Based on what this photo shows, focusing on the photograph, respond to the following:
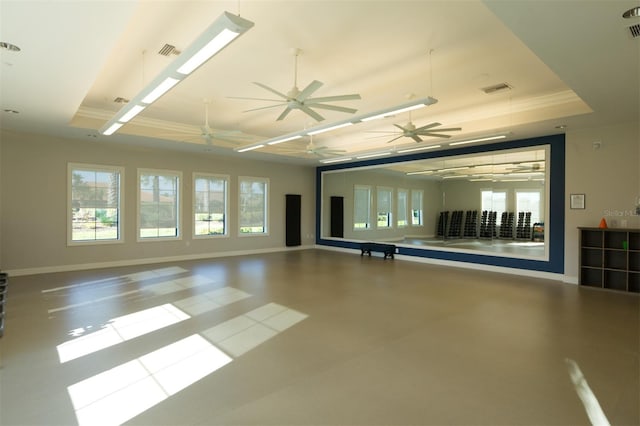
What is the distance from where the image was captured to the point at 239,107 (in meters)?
6.78

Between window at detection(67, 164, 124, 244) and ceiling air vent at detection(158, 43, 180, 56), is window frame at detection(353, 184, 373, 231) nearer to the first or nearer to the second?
window at detection(67, 164, 124, 244)

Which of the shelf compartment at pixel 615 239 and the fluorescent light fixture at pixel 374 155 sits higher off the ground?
the fluorescent light fixture at pixel 374 155

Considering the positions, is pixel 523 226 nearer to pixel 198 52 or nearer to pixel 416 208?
pixel 416 208

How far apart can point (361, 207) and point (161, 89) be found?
31.9ft

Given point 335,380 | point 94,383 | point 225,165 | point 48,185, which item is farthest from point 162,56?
point 225,165

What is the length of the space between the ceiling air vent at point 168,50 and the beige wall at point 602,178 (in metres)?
7.28

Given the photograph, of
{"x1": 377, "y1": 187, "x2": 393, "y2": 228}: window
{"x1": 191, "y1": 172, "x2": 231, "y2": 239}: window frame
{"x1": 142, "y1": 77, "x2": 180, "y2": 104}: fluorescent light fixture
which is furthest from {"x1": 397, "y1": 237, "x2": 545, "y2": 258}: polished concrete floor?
{"x1": 142, "y1": 77, "x2": 180, "y2": 104}: fluorescent light fixture

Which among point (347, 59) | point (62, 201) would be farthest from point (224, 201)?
point (347, 59)

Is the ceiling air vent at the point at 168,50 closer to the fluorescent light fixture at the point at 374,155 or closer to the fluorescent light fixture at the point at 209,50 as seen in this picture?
the fluorescent light fixture at the point at 209,50

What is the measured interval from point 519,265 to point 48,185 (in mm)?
10598

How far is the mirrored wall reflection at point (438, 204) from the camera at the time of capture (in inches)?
391

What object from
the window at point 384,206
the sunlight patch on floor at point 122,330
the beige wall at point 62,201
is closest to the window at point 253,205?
the beige wall at point 62,201

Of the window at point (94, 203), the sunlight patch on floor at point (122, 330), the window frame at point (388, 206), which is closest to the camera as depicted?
the sunlight patch on floor at point (122, 330)

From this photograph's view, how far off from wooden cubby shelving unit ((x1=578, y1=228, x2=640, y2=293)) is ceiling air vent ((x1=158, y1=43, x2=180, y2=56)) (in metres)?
7.54
